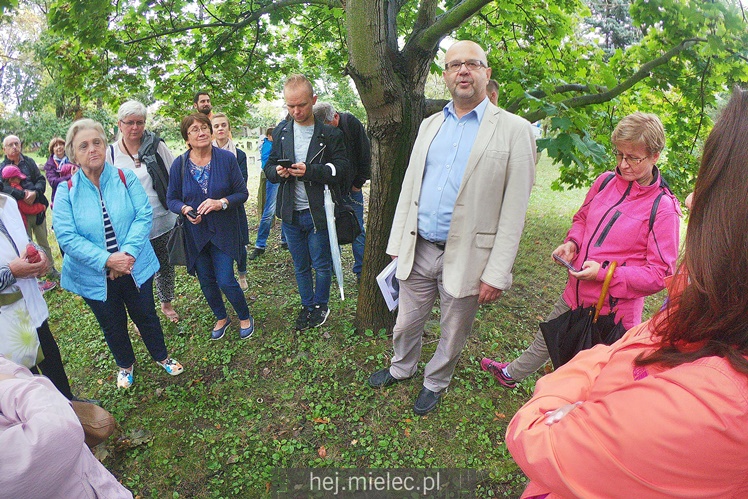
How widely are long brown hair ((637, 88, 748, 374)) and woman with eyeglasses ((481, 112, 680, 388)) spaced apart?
1.65 meters

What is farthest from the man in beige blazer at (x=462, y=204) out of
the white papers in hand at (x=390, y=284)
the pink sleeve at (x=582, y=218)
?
the pink sleeve at (x=582, y=218)

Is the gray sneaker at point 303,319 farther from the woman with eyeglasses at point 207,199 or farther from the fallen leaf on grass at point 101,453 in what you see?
the fallen leaf on grass at point 101,453

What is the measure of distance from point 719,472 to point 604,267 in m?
1.90

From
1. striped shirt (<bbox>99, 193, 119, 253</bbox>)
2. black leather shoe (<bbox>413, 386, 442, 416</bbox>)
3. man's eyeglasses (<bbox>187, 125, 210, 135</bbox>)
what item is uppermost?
man's eyeglasses (<bbox>187, 125, 210, 135</bbox>)

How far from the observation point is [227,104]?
6.19 m

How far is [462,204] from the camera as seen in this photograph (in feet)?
7.97

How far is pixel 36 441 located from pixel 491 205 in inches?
86.1

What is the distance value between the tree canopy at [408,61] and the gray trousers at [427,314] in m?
0.68

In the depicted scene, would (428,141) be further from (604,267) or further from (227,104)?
(227,104)

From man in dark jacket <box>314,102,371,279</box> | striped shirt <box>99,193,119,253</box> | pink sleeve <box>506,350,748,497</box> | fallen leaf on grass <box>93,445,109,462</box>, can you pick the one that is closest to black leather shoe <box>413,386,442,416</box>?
man in dark jacket <box>314,102,371,279</box>

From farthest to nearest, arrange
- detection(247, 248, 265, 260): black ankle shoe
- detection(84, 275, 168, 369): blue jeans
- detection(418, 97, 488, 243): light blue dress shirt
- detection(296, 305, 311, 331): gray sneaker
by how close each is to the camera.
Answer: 1. detection(247, 248, 265, 260): black ankle shoe
2. detection(296, 305, 311, 331): gray sneaker
3. detection(84, 275, 168, 369): blue jeans
4. detection(418, 97, 488, 243): light blue dress shirt

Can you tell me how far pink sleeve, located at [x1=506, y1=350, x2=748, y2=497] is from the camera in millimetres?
665

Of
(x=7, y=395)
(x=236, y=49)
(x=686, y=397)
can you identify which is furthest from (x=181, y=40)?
(x=686, y=397)

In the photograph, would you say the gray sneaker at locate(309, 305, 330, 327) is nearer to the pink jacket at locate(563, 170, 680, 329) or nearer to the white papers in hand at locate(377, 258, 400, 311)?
the white papers in hand at locate(377, 258, 400, 311)
